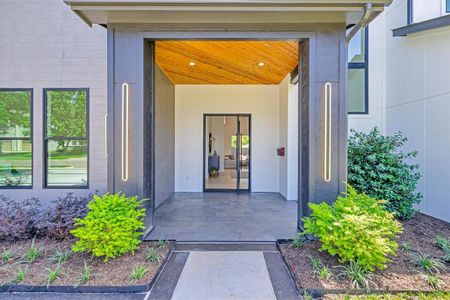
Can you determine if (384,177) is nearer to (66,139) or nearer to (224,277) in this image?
(224,277)

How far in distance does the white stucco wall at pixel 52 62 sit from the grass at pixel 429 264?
5163 millimetres

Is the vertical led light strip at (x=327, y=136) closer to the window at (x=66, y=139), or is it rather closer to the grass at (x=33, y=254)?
the grass at (x=33, y=254)

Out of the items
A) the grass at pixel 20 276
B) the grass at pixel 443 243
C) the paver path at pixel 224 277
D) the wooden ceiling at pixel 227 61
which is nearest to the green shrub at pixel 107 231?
the grass at pixel 20 276

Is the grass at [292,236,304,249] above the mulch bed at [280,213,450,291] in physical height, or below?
above

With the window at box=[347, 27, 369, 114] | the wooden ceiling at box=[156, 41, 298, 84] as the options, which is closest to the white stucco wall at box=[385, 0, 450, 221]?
the window at box=[347, 27, 369, 114]

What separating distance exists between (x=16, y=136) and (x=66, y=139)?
1020mm

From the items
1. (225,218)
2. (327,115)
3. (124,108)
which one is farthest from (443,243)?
(124,108)

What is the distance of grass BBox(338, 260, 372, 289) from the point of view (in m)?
2.63

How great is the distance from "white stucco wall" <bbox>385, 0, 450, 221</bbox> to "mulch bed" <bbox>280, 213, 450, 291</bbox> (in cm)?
128

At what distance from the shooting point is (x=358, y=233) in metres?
2.73

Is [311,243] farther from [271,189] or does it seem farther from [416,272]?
[271,189]

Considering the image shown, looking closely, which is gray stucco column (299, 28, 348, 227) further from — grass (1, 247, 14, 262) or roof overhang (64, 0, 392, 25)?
grass (1, 247, 14, 262)

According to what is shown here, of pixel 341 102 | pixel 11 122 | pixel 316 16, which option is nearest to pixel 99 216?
pixel 341 102

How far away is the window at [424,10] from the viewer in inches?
203
